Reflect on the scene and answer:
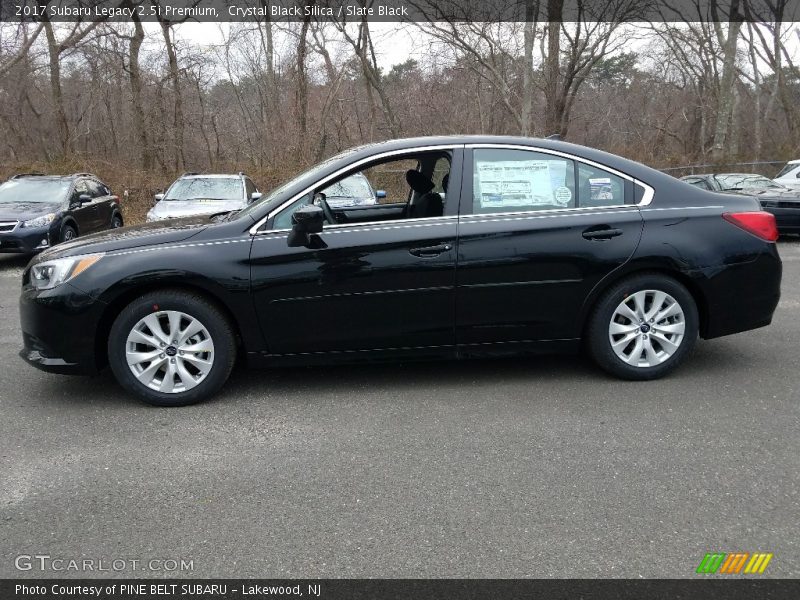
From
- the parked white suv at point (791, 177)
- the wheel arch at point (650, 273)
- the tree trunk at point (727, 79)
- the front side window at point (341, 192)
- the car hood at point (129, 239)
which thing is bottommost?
the wheel arch at point (650, 273)

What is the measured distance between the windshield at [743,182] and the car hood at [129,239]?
12.2 metres

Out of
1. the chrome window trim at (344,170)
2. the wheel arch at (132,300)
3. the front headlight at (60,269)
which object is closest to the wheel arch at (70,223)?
the front headlight at (60,269)

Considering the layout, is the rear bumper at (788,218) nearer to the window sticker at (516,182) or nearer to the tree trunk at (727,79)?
the window sticker at (516,182)

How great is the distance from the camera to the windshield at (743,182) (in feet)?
42.0

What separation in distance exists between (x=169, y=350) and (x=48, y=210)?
7.88m

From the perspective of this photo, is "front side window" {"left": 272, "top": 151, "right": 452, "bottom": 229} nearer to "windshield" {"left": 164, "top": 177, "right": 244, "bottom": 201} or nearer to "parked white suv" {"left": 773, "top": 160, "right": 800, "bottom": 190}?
A: "windshield" {"left": 164, "top": 177, "right": 244, "bottom": 201}

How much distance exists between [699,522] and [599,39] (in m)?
19.9

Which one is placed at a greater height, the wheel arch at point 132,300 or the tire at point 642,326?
the wheel arch at point 132,300

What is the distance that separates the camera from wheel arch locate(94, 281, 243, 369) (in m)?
3.99

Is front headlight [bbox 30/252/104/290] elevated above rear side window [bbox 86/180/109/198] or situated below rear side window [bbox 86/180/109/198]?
below

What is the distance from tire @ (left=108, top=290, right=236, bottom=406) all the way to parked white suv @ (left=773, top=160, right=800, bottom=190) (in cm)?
1198

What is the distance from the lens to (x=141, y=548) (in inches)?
101

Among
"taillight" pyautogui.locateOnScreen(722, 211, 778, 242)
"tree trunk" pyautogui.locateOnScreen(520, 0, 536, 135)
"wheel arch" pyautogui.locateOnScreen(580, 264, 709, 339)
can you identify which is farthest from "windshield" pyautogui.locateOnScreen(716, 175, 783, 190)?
"wheel arch" pyautogui.locateOnScreen(580, 264, 709, 339)

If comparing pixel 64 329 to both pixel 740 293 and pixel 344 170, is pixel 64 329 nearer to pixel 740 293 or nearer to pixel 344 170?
pixel 344 170
